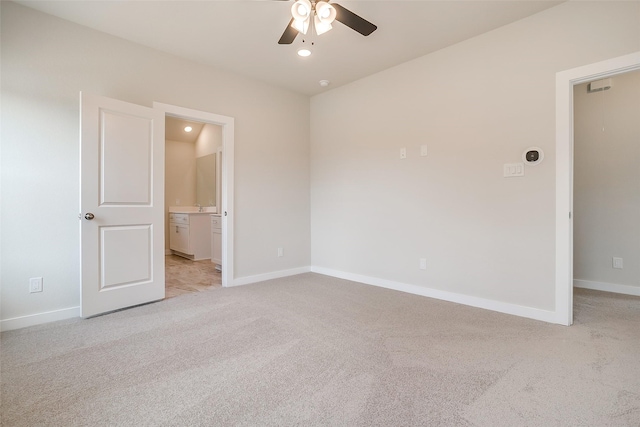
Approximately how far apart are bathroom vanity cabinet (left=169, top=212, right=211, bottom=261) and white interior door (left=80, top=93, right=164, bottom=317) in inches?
105

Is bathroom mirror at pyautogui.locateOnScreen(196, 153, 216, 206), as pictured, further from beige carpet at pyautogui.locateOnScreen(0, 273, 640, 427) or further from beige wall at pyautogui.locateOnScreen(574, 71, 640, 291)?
beige wall at pyautogui.locateOnScreen(574, 71, 640, 291)

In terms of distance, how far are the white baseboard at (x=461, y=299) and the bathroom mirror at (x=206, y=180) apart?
3542mm

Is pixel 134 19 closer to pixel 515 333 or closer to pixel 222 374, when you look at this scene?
pixel 222 374

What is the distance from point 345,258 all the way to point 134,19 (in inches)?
137

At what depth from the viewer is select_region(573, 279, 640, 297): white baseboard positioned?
336cm

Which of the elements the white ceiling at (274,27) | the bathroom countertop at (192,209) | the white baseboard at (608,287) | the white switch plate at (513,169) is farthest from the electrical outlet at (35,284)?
the white baseboard at (608,287)

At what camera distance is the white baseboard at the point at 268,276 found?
3.88m

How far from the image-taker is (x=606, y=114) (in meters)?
3.58

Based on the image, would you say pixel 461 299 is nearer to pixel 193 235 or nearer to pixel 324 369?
pixel 324 369

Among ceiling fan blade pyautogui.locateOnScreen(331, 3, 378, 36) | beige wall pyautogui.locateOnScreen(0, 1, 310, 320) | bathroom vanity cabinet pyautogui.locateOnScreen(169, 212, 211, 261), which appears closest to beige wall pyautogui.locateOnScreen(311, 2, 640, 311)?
ceiling fan blade pyautogui.locateOnScreen(331, 3, 378, 36)

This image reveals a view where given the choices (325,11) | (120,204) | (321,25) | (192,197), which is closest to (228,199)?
(120,204)

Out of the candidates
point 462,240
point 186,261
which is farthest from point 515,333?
point 186,261

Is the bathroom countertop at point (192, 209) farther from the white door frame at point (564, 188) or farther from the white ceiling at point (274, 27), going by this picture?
the white door frame at point (564, 188)

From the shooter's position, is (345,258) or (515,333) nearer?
(515,333)
